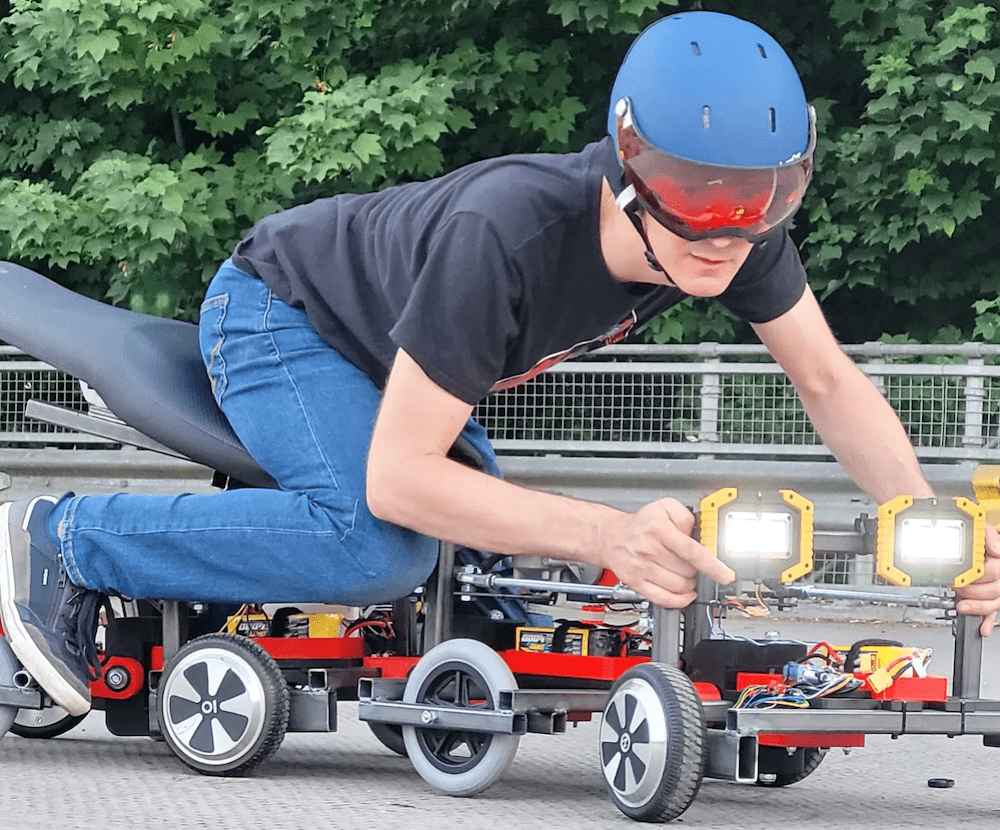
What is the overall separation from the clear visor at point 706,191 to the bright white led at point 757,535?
503 millimetres

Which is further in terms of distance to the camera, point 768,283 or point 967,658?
point 768,283

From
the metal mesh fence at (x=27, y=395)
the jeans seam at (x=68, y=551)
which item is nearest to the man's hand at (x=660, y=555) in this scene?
the jeans seam at (x=68, y=551)

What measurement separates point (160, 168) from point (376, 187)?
151cm

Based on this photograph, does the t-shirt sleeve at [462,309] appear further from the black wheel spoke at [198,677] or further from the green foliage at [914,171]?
the green foliage at [914,171]

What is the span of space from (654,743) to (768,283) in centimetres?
108

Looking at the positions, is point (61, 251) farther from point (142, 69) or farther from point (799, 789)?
point (799, 789)

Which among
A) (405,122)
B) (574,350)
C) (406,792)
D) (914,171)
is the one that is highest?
(405,122)

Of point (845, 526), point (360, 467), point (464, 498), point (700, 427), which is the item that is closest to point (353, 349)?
point (360, 467)

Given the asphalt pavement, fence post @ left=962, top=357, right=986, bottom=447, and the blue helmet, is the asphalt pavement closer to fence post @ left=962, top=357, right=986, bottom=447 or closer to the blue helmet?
the blue helmet

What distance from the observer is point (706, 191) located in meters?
3.52

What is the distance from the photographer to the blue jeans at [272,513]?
419cm

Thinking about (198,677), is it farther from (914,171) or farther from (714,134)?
(914,171)

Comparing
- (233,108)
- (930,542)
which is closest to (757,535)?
(930,542)

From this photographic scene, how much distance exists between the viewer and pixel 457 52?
1432 centimetres
